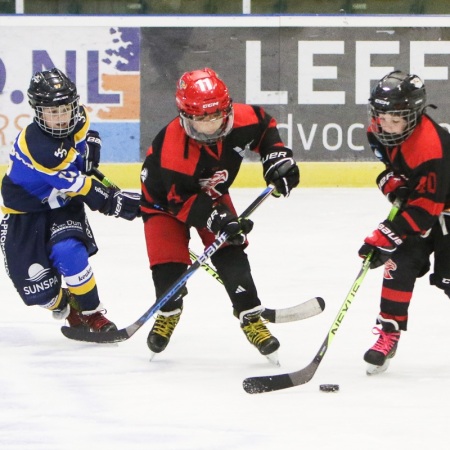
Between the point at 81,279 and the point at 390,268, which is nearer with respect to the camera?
the point at 390,268

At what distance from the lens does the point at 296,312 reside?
11.1 ft

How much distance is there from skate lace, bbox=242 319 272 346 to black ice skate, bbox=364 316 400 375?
31 centimetres

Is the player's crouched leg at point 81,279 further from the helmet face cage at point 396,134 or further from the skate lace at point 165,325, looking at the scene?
the helmet face cage at point 396,134

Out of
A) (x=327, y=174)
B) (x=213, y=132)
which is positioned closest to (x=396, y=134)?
(x=213, y=132)

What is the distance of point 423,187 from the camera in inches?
116

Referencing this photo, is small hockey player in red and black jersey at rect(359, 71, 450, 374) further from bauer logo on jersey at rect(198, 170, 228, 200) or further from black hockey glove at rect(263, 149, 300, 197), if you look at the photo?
bauer logo on jersey at rect(198, 170, 228, 200)

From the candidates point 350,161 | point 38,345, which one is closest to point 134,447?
point 38,345

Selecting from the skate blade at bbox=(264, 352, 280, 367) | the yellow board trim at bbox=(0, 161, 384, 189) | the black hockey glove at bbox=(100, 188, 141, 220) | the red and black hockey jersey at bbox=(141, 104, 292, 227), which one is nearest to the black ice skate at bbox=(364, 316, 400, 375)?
the skate blade at bbox=(264, 352, 280, 367)

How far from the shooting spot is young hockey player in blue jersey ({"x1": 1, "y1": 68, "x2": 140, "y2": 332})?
11.3 ft

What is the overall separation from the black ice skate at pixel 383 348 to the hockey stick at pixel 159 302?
1.61 ft

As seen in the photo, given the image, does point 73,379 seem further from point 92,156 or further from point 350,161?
point 350,161

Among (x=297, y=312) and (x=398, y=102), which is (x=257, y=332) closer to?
(x=297, y=312)

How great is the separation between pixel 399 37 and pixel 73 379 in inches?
180

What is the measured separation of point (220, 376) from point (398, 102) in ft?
2.89
